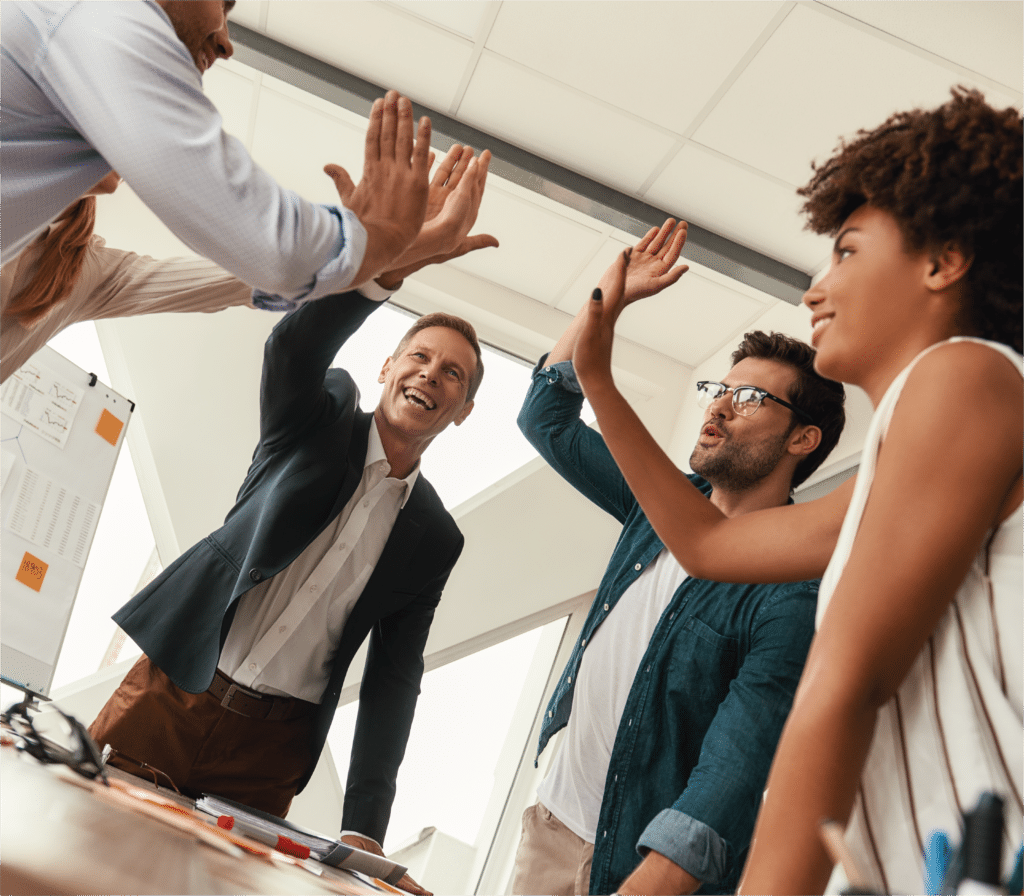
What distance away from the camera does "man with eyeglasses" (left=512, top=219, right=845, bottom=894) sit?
1400 millimetres

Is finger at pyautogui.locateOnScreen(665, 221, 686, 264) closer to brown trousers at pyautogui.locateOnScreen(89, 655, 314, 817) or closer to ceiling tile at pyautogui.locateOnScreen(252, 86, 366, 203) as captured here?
brown trousers at pyautogui.locateOnScreen(89, 655, 314, 817)

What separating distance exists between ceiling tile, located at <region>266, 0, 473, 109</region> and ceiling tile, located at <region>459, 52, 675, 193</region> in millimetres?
140

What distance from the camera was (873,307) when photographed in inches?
35.6

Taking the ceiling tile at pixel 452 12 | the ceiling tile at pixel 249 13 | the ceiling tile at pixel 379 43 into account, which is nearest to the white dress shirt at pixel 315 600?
the ceiling tile at pixel 452 12

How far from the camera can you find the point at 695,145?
12.0 ft

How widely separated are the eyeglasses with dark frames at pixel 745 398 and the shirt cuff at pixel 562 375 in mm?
298

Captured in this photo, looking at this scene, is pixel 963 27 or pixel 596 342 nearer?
pixel 596 342

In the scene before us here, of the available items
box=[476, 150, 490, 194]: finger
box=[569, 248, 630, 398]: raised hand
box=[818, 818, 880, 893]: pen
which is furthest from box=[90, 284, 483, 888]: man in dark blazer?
box=[818, 818, 880, 893]: pen

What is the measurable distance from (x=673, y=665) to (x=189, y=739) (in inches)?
39.7

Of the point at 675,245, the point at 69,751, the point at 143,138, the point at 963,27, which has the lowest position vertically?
the point at 69,751

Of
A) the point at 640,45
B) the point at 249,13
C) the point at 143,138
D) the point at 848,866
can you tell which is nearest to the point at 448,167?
the point at 143,138

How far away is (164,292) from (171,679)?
0.91 metres

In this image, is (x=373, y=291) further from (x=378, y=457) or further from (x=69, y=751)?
(x=69, y=751)

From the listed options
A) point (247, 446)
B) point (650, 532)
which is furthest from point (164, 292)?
point (247, 446)
